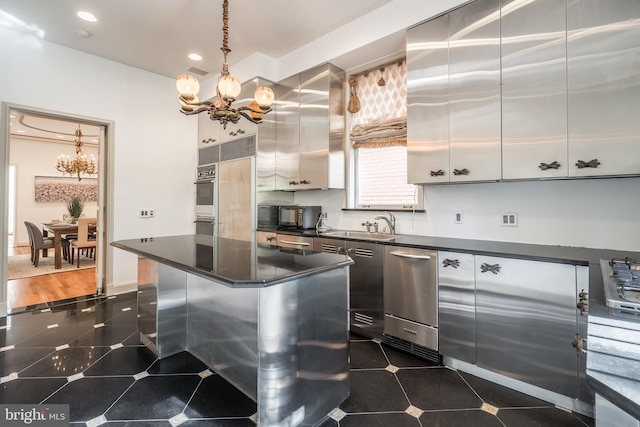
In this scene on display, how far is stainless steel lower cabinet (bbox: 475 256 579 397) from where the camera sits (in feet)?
5.74

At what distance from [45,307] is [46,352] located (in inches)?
57.2

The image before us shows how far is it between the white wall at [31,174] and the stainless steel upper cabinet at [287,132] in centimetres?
749

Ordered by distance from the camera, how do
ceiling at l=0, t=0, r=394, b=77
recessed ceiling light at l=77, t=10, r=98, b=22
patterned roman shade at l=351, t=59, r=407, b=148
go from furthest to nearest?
patterned roman shade at l=351, t=59, r=407, b=148 → recessed ceiling light at l=77, t=10, r=98, b=22 → ceiling at l=0, t=0, r=394, b=77

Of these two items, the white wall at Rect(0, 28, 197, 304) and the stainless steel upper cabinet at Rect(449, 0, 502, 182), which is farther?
the white wall at Rect(0, 28, 197, 304)

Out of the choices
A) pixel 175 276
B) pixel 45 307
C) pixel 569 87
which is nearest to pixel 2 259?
pixel 45 307

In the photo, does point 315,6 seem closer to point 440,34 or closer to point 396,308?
point 440,34

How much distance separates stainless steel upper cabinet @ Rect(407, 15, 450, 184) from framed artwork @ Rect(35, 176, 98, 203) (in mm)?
9843

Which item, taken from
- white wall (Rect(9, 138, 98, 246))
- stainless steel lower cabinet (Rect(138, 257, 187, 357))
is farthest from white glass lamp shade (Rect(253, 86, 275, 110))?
white wall (Rect(9, 138, 98, 246))

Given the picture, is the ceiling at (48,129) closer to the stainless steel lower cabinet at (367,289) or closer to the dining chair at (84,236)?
the dining chair at (84,236)

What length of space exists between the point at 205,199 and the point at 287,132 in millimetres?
1719

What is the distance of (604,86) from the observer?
1.82m

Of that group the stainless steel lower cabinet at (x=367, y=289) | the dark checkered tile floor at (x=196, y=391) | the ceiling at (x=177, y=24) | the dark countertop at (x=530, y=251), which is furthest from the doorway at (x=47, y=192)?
the dark countertop at (x=530, y=251)

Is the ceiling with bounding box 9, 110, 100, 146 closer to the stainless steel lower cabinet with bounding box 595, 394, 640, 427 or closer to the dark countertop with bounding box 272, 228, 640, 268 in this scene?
the dark countertop with bounding box 272, 228, 640, 268

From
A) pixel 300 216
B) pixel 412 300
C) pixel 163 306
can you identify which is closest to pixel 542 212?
pixel 412 300
